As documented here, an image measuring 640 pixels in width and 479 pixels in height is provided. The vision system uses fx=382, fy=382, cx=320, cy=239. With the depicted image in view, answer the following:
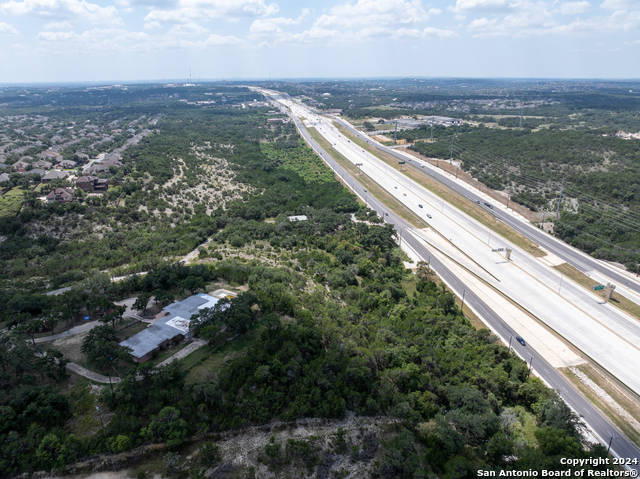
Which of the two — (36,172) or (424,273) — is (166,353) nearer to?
(424,273)

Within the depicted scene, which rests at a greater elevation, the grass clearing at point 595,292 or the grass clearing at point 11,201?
the grass clearing at point 11,201

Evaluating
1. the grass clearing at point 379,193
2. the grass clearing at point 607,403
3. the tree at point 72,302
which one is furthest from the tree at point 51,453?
the grass clearing at point 379,193

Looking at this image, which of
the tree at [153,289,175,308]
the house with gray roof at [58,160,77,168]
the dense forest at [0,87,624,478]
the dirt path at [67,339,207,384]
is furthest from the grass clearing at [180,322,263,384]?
the house with gray roof at [58,160,77,168]

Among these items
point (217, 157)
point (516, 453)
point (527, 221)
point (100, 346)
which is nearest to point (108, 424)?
point (100, 346)

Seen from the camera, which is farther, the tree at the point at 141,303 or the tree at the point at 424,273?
the tree at the point at 424,273

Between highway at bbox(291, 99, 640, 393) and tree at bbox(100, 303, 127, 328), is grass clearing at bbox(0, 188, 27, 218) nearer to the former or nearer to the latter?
tree at bbox(100, 303, 127, 328)

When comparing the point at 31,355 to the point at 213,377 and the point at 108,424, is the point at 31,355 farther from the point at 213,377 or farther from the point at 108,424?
the point at 213,377

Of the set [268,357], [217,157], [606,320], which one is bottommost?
[606,320]

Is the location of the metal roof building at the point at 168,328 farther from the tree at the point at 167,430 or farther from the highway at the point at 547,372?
the highway at the point at 547,372
